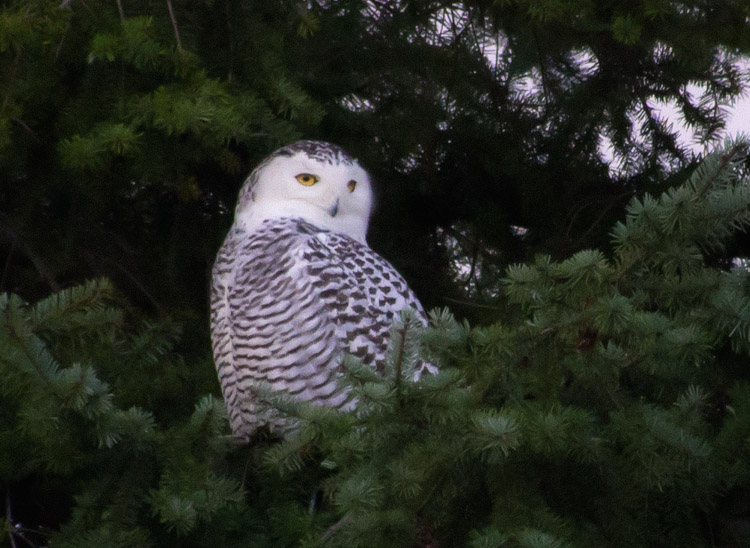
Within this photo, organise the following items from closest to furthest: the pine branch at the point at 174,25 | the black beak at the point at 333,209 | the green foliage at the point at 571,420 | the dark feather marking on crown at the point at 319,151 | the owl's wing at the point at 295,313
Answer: the green foliage at the point at 571,420, the pine branch at the point at 174,25, the owl's wing at the point at 295,313, the dark feather marking on crown at the point at 319,151, the black beak at the point at 333,209

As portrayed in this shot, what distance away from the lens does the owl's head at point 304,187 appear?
3.49m

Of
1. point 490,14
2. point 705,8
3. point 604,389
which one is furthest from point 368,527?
point 490,14

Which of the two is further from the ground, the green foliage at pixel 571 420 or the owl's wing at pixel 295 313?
the green foliage at pixel 571 420

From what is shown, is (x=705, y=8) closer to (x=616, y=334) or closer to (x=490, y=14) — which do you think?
(x=490, y=14)

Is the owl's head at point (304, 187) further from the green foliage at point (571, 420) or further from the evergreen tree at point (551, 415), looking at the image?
the green foliage at point (571, 420)

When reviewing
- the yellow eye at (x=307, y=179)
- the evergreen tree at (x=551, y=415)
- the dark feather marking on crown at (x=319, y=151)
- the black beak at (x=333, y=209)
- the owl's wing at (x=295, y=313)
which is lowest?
the owl's wing at (x=295, y=313)

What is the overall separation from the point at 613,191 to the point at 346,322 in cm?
131

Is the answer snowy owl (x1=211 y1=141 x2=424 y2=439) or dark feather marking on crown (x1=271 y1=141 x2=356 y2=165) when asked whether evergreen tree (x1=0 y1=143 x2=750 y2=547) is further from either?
dark feather marking on crown (x1=271 y1=141 x2=356 y2=165)

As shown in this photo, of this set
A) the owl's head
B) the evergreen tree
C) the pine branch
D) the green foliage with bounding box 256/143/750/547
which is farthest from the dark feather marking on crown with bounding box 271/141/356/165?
the green foliage with bounding box 256/143/750/547

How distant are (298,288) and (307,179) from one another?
469 mm

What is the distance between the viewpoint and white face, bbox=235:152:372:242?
350 cm

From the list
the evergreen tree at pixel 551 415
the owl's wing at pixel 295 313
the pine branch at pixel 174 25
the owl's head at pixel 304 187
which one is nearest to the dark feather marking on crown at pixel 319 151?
the owl's head at pixel 304 187

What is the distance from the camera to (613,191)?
3.93 m

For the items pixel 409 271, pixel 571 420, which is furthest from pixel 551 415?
pixel 409 271
